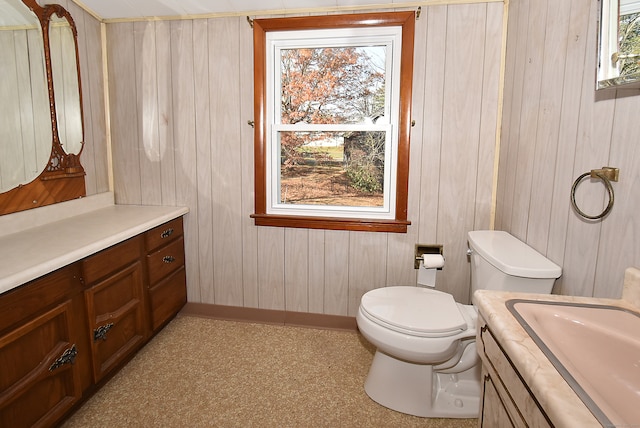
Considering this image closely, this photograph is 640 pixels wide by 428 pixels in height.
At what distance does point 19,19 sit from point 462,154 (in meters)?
2.36

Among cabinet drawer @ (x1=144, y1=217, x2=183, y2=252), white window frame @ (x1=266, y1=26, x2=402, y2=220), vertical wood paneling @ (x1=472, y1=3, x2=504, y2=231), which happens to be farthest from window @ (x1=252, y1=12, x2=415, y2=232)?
cabinet drawer @ (x1=144, y1=217, x2=183, y2=252)

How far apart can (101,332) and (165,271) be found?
0.64m

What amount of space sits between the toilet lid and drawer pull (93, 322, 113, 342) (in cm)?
121

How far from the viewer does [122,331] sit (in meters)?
2.10

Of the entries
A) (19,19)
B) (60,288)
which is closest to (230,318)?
(60,288)

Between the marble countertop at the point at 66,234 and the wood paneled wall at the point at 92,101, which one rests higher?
the wood paneled wall at the point at 92,101

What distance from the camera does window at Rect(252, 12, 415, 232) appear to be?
2.39m

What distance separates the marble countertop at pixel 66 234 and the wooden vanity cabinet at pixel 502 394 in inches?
59.1

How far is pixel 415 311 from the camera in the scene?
72.9 inches

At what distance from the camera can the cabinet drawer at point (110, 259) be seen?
1.79m

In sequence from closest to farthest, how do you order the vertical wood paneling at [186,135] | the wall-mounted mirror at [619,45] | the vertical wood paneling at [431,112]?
the wall-mounted mirror at [619,45], the vertical wood paneling at [431,112], the vertical wood paneling at [186,135]

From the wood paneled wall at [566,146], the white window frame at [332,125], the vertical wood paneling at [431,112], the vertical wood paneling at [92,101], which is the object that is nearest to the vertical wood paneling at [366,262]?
the white window frame at [332,125]

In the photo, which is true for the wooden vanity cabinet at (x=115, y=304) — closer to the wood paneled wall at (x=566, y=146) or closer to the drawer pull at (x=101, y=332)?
the drawer pull at (x=101, y=332)

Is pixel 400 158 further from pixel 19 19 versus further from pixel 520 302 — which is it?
pixel 19 19
